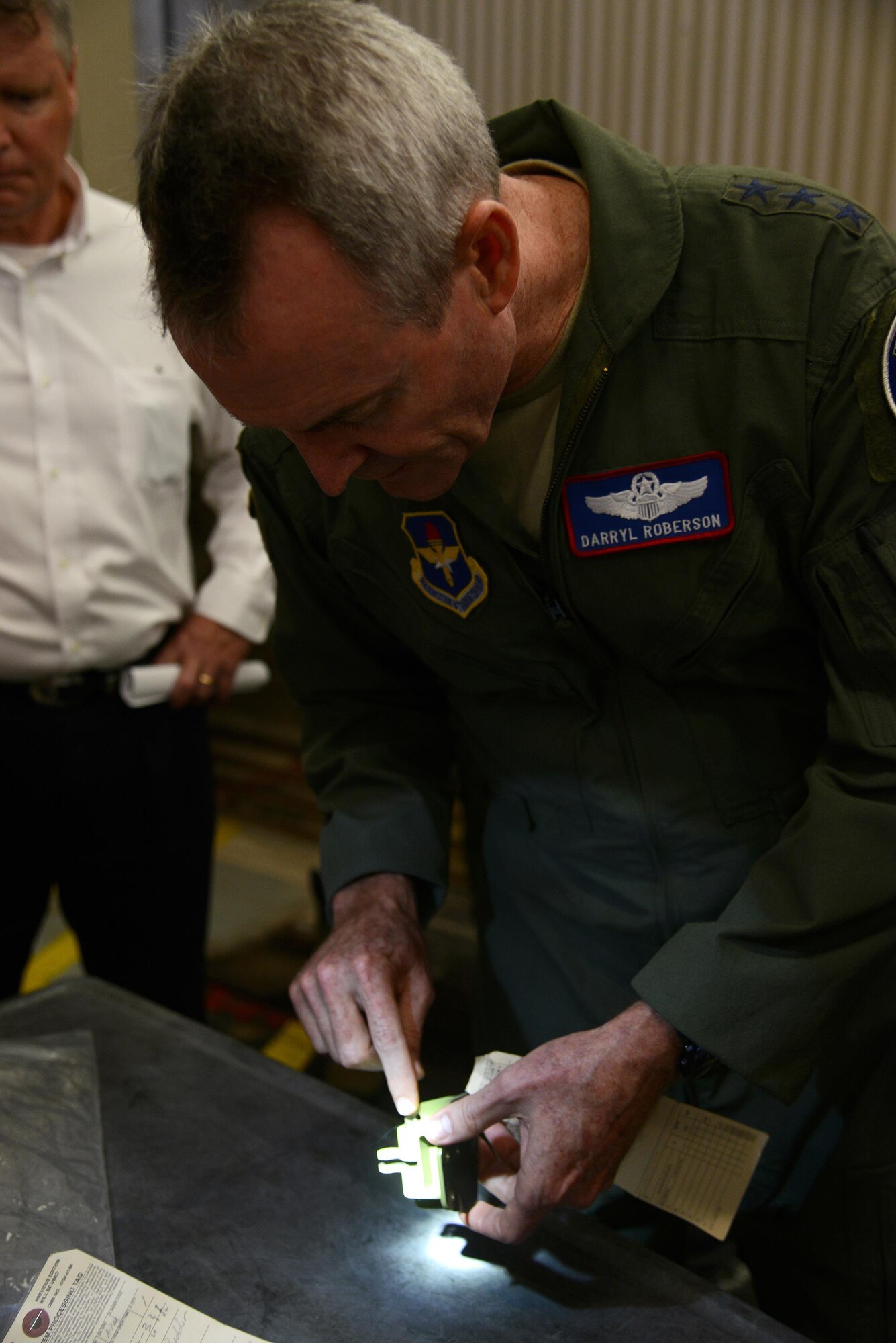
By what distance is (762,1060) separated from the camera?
95 centimetres

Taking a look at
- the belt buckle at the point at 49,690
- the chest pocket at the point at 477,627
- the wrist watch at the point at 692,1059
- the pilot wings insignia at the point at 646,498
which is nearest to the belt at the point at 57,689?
the belt buckle at the point at 49,690

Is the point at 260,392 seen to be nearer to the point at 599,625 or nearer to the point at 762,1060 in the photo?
the point at 599,625

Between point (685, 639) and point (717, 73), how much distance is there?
1.98 metres

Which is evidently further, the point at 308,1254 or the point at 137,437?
the point at 137,437

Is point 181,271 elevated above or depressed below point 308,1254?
above

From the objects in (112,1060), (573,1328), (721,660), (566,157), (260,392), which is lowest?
(112,1060)

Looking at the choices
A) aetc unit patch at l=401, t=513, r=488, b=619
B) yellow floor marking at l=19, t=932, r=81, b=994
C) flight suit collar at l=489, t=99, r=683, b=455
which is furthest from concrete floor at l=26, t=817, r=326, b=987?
flight suit collar at l=489, t=99, r=683, b=455

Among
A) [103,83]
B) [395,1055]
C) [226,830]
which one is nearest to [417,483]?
[395,1055]

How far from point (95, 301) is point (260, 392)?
1.16 meters

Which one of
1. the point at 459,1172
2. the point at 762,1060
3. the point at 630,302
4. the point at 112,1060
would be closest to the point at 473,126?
the point at 630,302

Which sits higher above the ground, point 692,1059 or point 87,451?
point 87,451

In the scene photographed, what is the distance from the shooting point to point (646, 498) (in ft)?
3.30

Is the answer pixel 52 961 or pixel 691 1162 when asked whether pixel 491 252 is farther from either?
pixel 52 961

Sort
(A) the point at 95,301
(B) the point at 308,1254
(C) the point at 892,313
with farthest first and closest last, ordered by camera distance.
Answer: (A) the point at 95,301, (B) the point at 308,1254, (C) the point at 892,313
